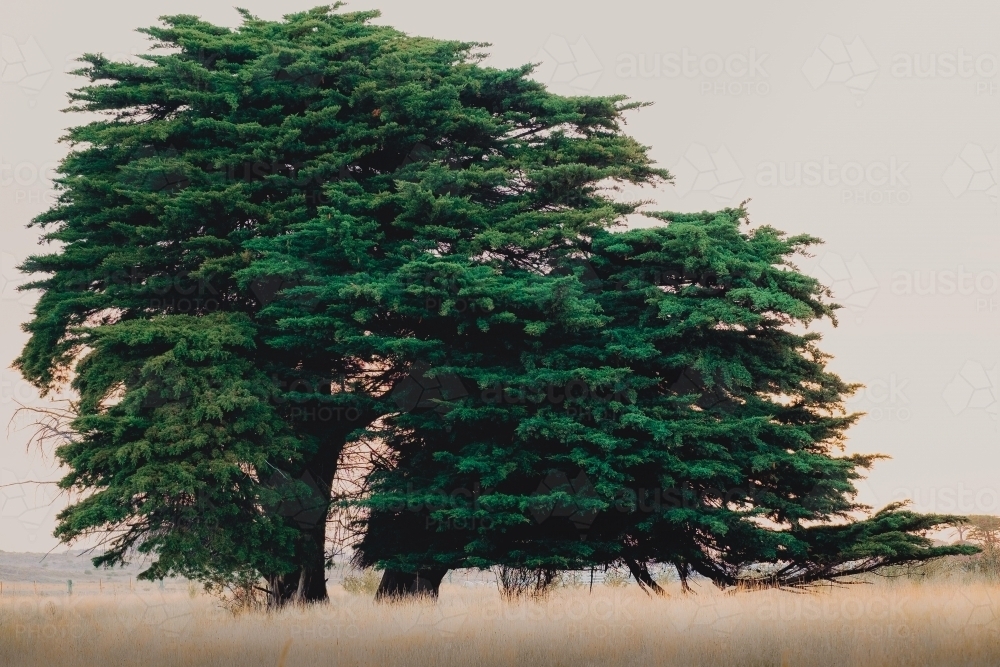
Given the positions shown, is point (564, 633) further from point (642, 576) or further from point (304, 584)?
point (304, 584)

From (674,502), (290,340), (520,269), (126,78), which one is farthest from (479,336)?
(126,78)

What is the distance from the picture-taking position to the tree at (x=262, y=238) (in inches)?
698

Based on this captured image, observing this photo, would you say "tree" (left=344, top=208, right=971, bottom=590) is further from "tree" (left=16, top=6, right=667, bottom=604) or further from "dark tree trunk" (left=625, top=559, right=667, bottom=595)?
"tree" (left=16, top=6, right=667, bottom=604)

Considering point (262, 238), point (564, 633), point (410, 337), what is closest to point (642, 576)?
point (564, 633)

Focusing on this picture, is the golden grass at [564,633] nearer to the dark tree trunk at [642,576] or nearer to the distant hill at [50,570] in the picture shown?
the dark tree trunk at [642,576]

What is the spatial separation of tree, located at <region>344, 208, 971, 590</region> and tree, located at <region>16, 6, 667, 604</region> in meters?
1.31

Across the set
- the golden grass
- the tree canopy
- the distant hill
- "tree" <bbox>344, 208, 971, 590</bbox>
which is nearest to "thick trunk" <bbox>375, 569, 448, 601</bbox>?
the tree canopy

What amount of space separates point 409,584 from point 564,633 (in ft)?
23.8

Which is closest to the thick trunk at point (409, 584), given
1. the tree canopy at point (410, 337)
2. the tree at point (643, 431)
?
the tree canopy at point (410, 337)

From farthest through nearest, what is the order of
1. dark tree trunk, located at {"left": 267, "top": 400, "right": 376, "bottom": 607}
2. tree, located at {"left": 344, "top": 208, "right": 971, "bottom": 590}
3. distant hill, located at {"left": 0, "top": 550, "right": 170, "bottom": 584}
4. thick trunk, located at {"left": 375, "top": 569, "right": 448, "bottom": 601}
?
distant hill, located at {"left": 0, "top": 550, "right": 170, "bottom": 584}, thick trunk, located at {"left": 375, "top": 569, "right": 448, "bottom": 601}, dark tree trunk, located at {"left": 267, "top": 400, "right": 376, "bottom": 607}, tree, located at {"left": 344, "top": 208, "right": 971, "bottom": 590}

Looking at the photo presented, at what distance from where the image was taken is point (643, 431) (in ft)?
59.5

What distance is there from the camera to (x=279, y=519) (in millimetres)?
18391

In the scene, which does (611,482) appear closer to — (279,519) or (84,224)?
(279,519)

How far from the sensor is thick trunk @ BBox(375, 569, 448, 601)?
20141mm
